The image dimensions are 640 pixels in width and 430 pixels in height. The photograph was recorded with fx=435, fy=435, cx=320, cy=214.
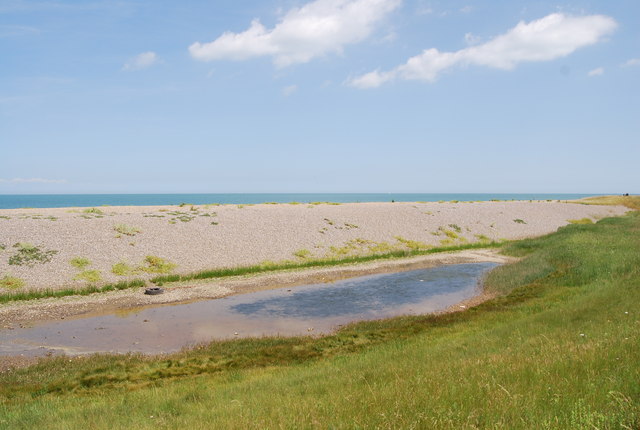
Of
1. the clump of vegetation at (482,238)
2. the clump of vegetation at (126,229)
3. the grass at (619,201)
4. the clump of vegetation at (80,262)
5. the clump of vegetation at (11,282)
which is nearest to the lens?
the clump of vegetation at (11,282)

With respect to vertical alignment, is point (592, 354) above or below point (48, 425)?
above

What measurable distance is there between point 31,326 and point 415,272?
90.7ft

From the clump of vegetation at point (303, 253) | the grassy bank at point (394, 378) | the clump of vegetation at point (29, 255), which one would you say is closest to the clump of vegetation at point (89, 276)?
the clump of vegetation at point (29, 255)

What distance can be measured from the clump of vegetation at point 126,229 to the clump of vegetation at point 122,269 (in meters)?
7.43

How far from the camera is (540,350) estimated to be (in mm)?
10648

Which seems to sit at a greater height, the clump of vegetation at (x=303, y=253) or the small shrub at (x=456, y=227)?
the small shrub at (x=456, y=227)

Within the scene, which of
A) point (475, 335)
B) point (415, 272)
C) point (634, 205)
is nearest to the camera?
point (475, 335)

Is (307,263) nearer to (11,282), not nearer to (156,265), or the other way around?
(156,265)

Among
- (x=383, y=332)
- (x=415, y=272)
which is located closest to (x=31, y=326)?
(x=383, y=332)

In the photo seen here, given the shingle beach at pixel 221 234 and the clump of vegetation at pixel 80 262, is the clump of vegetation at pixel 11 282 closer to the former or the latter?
the shingle beach at pixel 221 234

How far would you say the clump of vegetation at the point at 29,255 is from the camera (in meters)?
34.0

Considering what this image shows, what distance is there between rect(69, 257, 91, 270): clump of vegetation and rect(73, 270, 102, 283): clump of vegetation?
3.57 ft

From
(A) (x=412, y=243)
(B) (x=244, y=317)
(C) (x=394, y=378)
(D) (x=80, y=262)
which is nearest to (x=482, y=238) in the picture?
(A) (x=412, y=243)

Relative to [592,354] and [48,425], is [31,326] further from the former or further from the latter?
[592,354]
